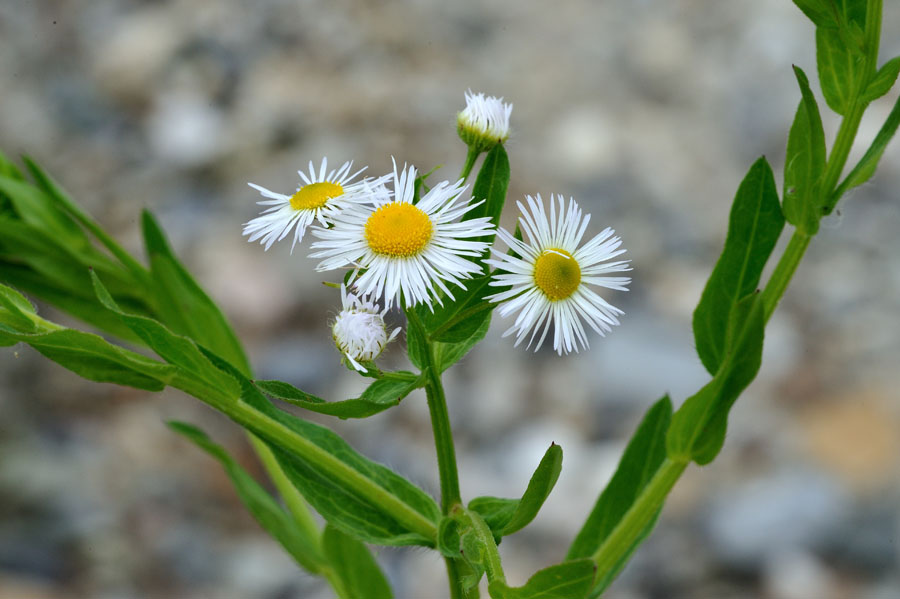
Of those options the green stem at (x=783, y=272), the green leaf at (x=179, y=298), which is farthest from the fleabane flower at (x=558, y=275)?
the green leaf at (x=179, y=298)

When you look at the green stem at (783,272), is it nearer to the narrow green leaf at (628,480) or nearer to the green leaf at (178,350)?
the narrow green leaf at (628,480)

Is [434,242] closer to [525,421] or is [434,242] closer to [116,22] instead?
[525,421]

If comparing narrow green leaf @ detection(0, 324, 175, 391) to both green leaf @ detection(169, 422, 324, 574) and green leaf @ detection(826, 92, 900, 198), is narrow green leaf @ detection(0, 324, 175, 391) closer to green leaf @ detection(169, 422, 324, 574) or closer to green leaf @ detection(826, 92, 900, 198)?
green leaf @ detection(169, 422, 324, 574)

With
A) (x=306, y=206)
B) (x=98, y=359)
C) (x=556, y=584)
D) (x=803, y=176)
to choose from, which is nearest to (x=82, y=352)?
(x=98, y=359)

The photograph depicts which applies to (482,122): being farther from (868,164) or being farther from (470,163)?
(868,164)

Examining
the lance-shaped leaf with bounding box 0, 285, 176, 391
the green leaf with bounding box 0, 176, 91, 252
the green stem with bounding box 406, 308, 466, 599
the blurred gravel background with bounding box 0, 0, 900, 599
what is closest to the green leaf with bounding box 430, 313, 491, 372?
the green stem with bounding box 406, 308, 466, 599
